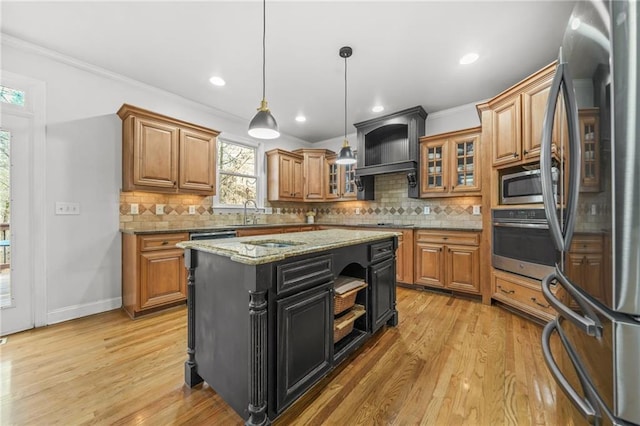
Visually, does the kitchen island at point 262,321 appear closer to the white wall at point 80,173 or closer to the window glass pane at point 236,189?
the white wall at point 80,173

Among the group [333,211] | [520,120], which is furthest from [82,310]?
[520,120]

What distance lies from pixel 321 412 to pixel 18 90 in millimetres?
3876

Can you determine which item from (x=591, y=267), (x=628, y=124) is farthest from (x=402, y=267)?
(x=628, y=124)

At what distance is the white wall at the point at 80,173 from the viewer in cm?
262

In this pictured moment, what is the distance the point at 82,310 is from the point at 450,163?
483cm

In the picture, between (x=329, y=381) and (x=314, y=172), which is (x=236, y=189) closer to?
(x=314, y=172)

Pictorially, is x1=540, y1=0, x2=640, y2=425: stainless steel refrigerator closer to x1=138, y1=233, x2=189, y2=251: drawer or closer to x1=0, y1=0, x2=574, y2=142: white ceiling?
x1=0, y1=0, x2=574, y2=142: white ceiling

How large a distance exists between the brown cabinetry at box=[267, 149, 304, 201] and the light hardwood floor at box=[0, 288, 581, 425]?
279 centimetres

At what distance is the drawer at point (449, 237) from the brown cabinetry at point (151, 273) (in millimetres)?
3079

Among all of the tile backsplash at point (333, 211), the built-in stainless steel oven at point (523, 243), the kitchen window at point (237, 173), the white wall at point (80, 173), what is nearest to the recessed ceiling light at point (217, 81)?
the white wall at point (80, 173)

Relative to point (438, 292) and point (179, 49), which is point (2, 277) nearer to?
point (179, 49)

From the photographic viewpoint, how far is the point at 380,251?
2.27m

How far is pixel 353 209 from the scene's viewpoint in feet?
17.0

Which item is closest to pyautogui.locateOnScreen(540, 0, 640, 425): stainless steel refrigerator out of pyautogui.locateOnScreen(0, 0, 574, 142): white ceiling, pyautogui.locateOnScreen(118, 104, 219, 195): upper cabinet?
pyautogui.locateOnScreen(0, 0, 574, 142): white ceiling
